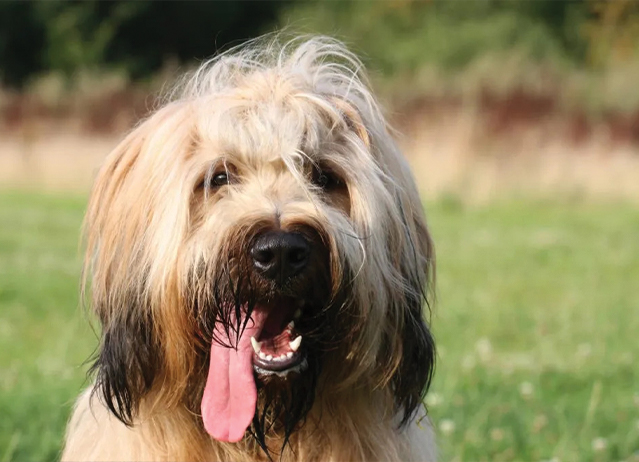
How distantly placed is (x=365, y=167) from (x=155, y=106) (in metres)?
0.88

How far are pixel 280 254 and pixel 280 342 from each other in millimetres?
390

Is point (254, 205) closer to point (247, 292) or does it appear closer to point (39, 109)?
Answer: point (247, 292)

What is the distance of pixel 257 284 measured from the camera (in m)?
2.65

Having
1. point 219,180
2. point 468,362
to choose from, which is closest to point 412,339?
point 219,180

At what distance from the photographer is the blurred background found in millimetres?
4930

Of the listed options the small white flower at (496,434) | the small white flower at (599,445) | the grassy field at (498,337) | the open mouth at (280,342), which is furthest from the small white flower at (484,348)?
the open mouth at (280,342)

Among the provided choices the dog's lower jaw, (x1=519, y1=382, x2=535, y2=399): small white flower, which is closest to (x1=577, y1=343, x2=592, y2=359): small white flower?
(x1=519, y1=382, x2=535, y2=399): small white flower

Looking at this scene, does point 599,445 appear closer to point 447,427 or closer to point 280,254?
point 447,427

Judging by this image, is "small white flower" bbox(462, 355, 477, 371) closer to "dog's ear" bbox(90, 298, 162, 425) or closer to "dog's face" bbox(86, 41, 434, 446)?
"dog's face" bbox(86, 41, 434, 446)

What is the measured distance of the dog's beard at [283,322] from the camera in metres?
2.67

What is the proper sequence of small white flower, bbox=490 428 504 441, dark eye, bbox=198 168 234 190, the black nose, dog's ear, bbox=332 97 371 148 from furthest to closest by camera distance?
1. small white flower, bbox=490 428 504 441
2. dog's ear, bbox=332 97 371 148
3. dark eye, bbox=198 168 234 190
4. the black nose

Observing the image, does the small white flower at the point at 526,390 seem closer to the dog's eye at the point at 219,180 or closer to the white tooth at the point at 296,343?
the white tooth at the point at 296,343

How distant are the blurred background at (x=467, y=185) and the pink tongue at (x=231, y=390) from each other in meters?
1.09

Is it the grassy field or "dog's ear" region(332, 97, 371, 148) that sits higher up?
"dog's ear" region(332, 97, 371, 148)
